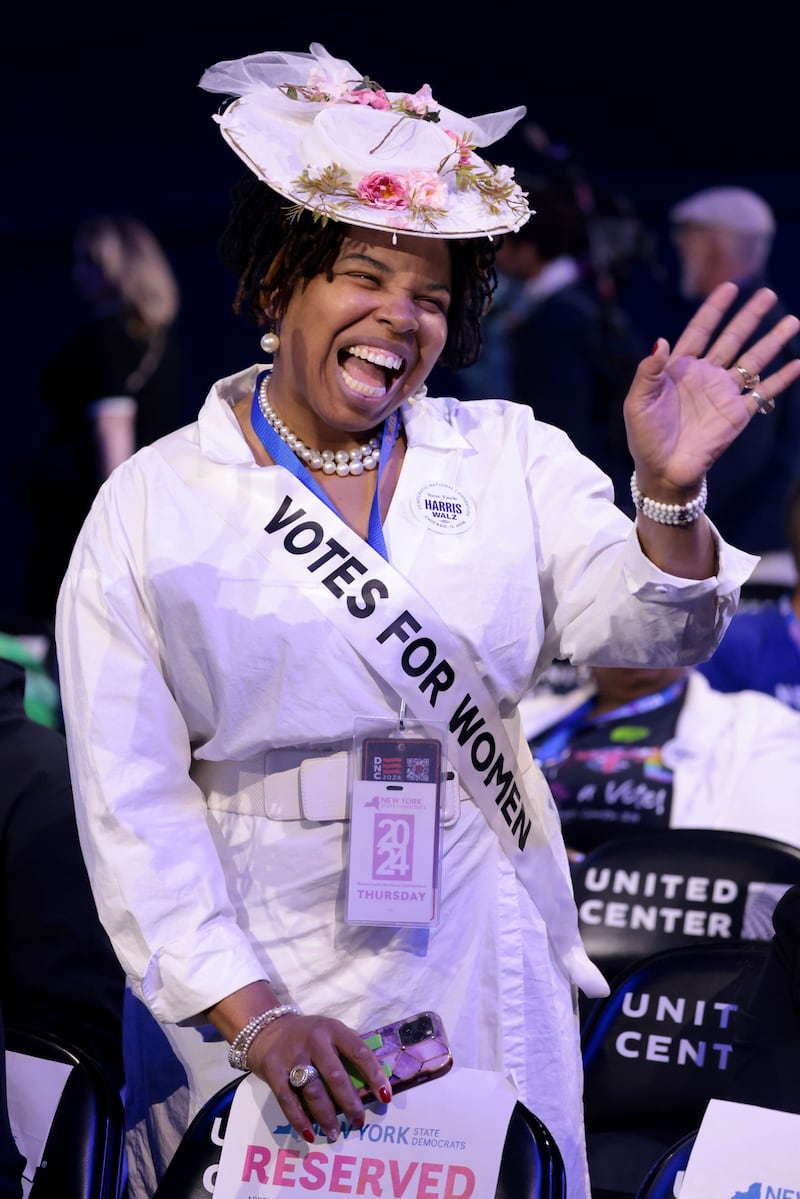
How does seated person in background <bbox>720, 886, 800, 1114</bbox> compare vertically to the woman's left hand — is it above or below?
below

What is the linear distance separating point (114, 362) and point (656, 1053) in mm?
5036

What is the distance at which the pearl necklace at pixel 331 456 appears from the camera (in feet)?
6.68

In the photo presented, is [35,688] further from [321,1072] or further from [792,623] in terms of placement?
[321,1072]

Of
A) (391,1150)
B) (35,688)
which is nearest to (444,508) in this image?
(391,1150)

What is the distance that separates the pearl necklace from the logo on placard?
10cm

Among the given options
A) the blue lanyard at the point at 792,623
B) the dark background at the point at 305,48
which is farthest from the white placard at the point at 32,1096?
the dark background at the point at 305,48

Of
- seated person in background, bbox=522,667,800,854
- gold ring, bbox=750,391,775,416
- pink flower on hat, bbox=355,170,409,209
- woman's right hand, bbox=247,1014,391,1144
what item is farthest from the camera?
seated person in background, bbox=522,667,800,854

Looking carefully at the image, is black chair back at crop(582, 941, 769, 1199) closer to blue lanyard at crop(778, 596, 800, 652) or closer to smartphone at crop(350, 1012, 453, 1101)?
smartphone at crop(350, 1012, 453, 1101)

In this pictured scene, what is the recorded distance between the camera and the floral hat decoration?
1891 millimetres

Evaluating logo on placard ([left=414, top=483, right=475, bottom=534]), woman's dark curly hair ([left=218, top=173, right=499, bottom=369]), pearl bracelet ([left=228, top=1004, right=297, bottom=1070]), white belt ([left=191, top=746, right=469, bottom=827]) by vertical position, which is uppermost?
woman's dark curly hair ([left=218, top=173, right=499, bottom=369])

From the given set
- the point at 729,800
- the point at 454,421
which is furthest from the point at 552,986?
the point at 729,800

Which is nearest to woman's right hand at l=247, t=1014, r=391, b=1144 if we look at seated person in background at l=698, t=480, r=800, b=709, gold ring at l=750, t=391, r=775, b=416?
gold ring at l=750, t=391, r=775, b=416

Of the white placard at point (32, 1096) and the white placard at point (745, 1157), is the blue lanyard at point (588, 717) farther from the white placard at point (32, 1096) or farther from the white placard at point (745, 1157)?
the white placard at point (745, 1157)

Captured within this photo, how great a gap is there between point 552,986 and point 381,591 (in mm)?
556
